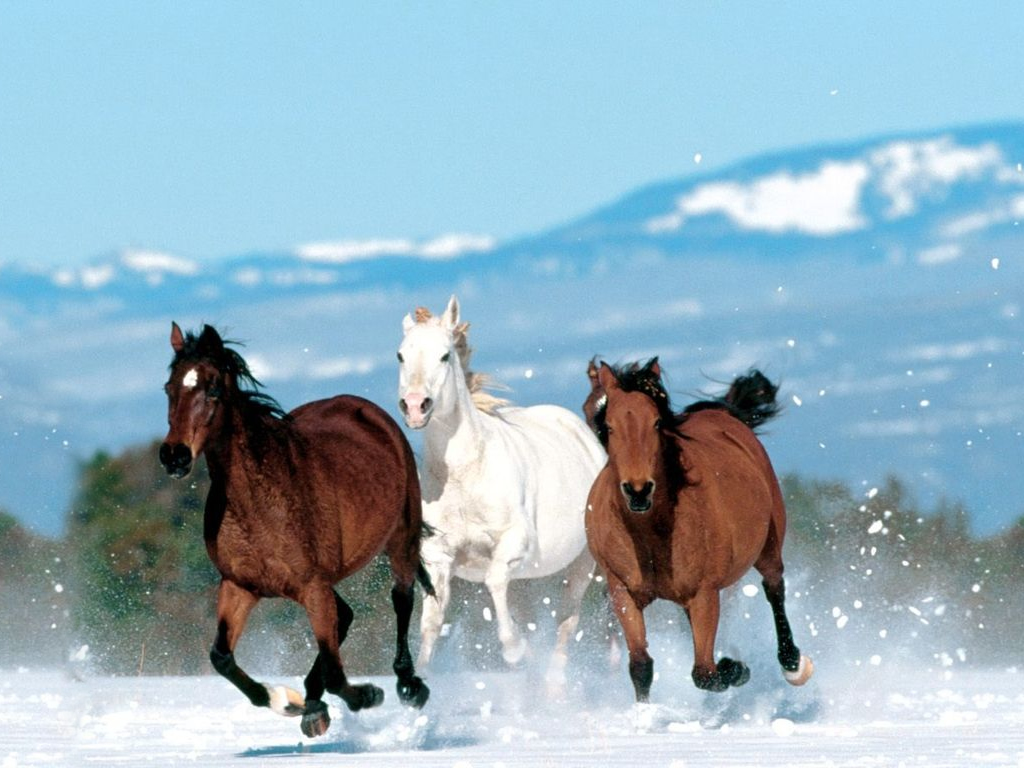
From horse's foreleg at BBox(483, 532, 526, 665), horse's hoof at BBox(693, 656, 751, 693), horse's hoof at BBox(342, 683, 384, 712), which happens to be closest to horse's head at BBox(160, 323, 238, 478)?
horse's hoof at BBox(342, 683, 384, 712)

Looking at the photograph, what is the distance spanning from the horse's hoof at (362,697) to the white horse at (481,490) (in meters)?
1.82

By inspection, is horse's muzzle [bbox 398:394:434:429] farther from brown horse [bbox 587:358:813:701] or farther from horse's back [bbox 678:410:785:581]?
horse's back [bbox 678:410:785:581]

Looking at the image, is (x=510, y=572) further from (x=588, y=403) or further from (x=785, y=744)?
(x=785, y=744)

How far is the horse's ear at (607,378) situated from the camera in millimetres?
11875

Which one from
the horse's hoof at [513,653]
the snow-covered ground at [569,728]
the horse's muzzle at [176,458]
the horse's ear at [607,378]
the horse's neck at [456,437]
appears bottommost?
the snow-covered ground at [569,728]

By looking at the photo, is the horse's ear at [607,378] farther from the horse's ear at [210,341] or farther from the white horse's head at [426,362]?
the horse's ear at [210,341]

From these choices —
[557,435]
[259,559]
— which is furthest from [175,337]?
[557,435]

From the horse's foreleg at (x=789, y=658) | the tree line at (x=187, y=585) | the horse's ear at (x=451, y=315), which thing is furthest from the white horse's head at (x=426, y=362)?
the tree line at (x=187, y=585)

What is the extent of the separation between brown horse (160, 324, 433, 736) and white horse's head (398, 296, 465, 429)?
2.69ft

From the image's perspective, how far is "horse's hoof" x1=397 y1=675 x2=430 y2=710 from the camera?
12.4m

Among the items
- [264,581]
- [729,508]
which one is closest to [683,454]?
[729,508]

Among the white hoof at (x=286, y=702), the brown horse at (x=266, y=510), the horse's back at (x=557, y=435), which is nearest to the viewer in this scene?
the brown horse at (x=266, y=510)

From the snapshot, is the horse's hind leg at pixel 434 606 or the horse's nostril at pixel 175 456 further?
the horse's hind leg at pixel 434 606

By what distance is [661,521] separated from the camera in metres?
12.0
